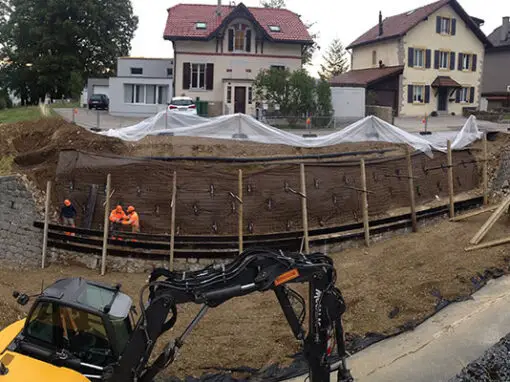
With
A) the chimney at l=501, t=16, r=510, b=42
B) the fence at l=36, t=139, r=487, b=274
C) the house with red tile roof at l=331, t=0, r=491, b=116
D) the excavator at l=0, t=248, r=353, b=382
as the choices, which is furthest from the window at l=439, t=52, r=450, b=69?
the excavator at l=0, t=248, r=353, b=382

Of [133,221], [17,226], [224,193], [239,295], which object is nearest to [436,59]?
[224,193]

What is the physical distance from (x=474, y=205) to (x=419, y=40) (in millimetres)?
26672

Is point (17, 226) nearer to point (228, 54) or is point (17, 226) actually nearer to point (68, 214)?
point (68, 214)

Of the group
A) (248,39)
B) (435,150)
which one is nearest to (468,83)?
(248,39)

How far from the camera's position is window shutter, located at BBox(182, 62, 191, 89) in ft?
121

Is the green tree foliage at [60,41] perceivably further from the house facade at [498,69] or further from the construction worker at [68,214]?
the construction worker at [68,214]

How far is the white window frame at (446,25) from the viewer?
43938mm

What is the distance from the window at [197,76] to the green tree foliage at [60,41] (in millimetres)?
18825

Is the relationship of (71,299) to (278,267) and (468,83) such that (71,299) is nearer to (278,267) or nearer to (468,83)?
(278,267)

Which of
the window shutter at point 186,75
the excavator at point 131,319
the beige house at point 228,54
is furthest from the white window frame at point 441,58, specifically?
the excavator at point 131,319

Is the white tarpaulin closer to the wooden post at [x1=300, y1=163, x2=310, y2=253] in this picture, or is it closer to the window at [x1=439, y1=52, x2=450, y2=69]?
the wooden post at [x1=300, y1=163, x2=310, y2=253]

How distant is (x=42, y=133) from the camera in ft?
70.2

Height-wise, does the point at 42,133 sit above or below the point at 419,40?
below

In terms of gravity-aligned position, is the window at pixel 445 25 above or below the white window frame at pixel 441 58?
above
